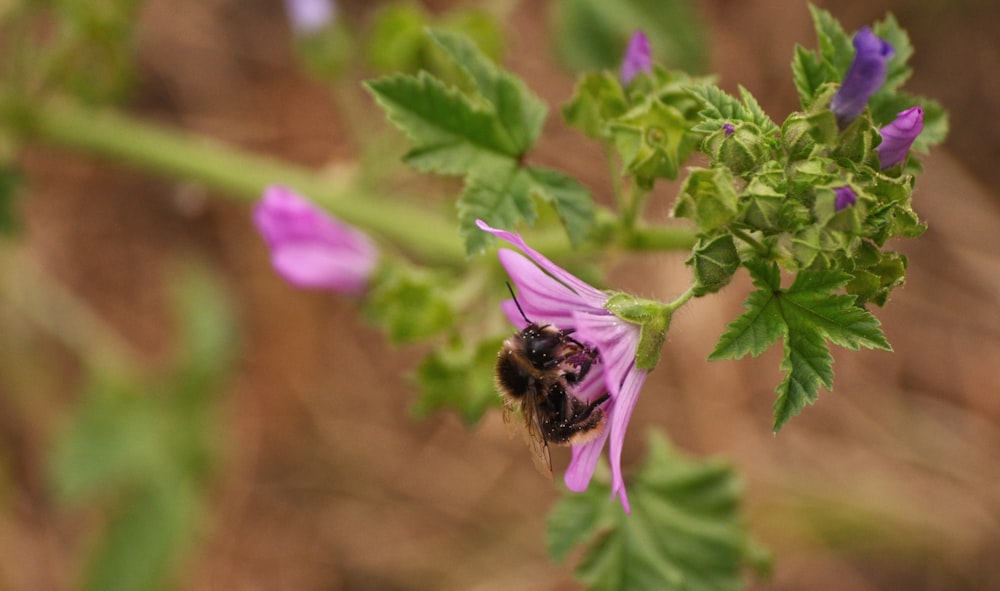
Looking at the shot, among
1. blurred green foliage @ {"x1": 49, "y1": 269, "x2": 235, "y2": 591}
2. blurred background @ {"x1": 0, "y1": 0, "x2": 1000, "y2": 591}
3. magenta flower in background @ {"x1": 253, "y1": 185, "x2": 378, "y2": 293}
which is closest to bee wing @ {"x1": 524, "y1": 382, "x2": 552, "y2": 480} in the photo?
magenta flower in background @ {"x1": 253, "y1": 185, "x2": 378, "y2": 293}

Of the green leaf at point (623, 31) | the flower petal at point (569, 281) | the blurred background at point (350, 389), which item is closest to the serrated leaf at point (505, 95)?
the flower petal at point (569, 281)

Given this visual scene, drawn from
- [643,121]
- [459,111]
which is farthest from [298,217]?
[643,121]

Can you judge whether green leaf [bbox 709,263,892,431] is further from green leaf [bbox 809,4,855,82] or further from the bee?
green leaf [bbox 809,4,855,82]

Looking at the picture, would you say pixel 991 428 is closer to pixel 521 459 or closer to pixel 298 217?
pixel 521 459

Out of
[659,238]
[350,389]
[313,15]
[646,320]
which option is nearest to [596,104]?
[659,238]

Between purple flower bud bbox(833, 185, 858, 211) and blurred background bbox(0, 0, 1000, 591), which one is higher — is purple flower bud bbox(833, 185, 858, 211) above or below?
above

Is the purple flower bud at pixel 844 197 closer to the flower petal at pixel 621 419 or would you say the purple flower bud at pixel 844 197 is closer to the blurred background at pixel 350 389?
the flower petal at pixel 621 419

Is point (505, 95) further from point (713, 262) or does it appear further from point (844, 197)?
point (844, 197)
